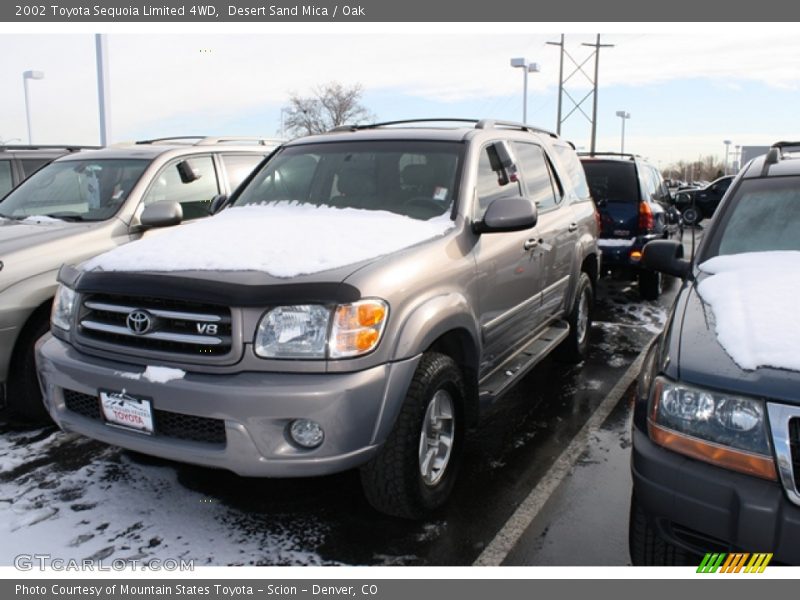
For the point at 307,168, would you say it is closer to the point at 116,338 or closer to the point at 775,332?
the point at 116,338

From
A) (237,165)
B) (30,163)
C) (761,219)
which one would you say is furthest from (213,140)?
(761,219)

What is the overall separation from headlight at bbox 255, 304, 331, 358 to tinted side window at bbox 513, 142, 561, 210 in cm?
242

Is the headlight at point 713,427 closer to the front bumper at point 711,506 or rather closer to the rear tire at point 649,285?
the front bumper at point 711,506

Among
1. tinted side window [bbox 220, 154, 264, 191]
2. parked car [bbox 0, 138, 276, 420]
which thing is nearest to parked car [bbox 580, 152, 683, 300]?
parked car [bbox 0, 138, 276, 420]

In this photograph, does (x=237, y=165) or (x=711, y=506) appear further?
(x=237, y=165)

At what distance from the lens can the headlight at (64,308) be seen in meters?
3.22

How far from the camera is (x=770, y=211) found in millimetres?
3469

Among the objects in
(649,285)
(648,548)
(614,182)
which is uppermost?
(614,182)

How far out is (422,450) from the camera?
3.11 meters

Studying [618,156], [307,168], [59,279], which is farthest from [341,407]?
[618,156]

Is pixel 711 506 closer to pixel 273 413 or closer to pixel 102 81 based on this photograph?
pixel 273 413

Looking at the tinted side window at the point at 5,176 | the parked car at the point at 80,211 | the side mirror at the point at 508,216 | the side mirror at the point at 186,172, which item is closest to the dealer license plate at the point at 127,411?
the parked car at the point at 80,211

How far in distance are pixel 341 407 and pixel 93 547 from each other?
1.36 metres

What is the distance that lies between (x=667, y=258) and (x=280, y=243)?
215 cm
